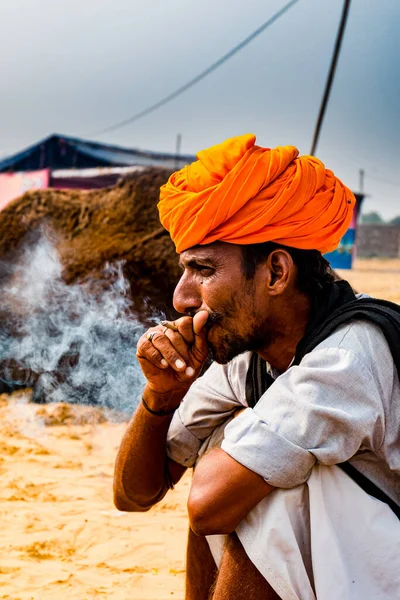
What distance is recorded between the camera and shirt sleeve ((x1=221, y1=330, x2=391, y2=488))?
1.97 meters

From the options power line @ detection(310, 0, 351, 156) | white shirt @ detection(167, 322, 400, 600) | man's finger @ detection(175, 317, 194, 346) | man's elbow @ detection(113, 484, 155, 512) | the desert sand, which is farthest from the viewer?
power line @ detection(310, 0, 351, 156)

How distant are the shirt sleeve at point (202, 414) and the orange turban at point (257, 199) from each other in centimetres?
54

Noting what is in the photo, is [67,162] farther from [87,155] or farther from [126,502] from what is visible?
[126,502]

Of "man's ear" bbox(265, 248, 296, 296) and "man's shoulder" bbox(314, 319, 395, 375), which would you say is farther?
"man's ear" bbox(265, 248, 296, 296)

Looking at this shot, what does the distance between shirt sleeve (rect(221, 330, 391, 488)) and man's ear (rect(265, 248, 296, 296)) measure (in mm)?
389

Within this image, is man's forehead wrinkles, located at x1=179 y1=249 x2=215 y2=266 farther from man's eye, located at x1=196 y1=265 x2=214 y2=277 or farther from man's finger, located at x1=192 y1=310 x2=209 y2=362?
man's finger, located at x1=192 y1=310 x2=209 y2=362

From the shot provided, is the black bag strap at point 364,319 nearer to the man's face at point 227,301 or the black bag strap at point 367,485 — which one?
the black bag strap at point 367,485

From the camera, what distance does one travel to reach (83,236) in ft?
21.1

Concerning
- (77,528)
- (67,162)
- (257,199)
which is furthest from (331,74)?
(67,162)

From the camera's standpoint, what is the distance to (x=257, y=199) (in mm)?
2311

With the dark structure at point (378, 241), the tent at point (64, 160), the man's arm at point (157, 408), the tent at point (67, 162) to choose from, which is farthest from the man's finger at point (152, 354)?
the dark structure at point (378, 241)

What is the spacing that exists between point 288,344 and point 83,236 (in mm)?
4305

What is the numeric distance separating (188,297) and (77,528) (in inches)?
70.4

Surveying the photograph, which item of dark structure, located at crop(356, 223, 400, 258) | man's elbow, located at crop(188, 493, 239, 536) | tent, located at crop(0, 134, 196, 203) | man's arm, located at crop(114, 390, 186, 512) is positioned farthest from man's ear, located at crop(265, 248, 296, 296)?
dark structure, located at crop(356, 223, 400, 258)
